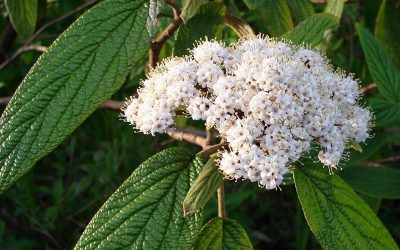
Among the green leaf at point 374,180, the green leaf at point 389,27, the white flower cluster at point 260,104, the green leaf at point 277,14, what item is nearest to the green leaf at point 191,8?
the white flower cluster at point 260,104

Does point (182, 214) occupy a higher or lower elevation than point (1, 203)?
lower

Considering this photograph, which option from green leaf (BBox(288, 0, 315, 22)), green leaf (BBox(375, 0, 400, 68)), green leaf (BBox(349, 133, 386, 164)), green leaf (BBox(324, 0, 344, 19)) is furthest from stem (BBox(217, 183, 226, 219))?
green leaf (BBox(375, 0, 400, 68))

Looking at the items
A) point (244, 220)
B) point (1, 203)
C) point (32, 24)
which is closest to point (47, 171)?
point (1, 203)

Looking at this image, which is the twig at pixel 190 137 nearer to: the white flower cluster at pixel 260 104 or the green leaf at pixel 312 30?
the white flower cluster at pixel 260 104

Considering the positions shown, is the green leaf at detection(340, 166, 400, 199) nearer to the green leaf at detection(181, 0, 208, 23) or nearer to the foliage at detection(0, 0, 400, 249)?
the foliage at detection(0, 0, 400, 249)

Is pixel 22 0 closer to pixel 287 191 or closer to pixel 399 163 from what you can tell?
pixel 287 191

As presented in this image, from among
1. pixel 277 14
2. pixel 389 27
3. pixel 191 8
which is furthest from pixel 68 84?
pixel 389 27
